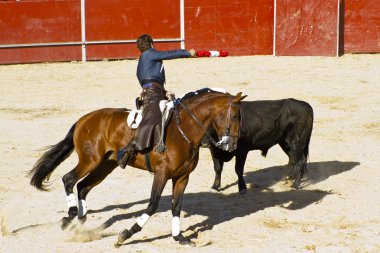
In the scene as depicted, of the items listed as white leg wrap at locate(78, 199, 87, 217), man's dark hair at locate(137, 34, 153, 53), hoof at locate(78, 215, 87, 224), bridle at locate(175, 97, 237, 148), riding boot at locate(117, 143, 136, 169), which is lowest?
hoof at locate(78, 215, 87, 224)

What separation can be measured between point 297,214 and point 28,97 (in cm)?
926

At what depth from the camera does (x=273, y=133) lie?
11.3 metres

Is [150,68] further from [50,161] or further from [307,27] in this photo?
[307,27]

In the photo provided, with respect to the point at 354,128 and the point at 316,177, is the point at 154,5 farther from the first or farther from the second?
the point at 316,177

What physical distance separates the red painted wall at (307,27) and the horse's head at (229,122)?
12272 mm

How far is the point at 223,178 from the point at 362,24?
33.3 feet

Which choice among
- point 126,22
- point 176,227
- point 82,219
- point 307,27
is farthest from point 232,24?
point 176,227

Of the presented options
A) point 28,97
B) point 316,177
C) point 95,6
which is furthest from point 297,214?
point 95,6

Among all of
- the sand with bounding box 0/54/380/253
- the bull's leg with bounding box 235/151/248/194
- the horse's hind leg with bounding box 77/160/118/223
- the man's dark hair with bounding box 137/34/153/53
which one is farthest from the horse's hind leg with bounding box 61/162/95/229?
the bull's leg with bounding box 235/151/248/194

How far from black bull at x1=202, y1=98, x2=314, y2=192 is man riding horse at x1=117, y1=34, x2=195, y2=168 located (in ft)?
7.51

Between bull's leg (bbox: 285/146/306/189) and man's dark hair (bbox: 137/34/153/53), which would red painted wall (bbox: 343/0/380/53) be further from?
man's dark hair (bbox: 137/34/153/53)

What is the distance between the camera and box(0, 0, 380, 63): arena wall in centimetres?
2111

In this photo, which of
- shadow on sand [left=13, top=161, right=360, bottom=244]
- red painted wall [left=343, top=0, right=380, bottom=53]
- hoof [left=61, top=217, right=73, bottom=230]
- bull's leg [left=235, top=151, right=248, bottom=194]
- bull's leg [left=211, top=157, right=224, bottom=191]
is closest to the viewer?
hoof [left=61, top=217, right=73, bottom=230]

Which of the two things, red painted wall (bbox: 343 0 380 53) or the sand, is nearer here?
the sand
